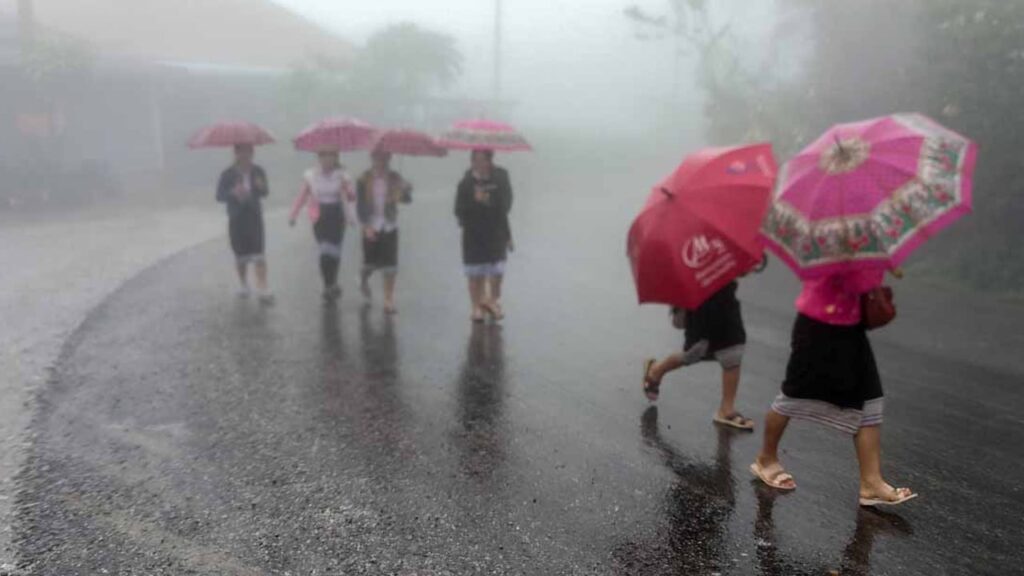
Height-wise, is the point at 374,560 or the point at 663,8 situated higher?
the point at 663,8

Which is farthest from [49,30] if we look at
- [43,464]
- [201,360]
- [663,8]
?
[43,464]

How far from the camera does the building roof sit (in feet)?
74.7

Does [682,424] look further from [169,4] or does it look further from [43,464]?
[169,4]

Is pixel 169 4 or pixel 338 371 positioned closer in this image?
pixel 338 371

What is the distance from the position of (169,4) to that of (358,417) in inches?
1027

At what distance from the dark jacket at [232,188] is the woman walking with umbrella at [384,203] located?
124 centimetres

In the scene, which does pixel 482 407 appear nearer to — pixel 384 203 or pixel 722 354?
pixel 722 354

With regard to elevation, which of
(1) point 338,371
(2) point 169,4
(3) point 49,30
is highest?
(2) point 169,4

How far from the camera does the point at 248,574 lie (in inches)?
124

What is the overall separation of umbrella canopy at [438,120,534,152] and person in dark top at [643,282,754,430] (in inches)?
93.2

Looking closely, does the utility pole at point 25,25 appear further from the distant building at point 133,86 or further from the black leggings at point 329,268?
the black leggings at point 329,268

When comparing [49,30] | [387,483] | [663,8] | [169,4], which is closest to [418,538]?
[387,483]

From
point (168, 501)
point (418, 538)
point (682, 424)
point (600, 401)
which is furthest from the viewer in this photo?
point (600, 401)

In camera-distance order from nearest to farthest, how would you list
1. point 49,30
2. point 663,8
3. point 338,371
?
point 338,371, point 663,8, point 49,30
